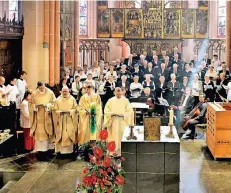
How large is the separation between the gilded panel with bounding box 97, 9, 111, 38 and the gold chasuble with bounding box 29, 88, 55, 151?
12856 mm

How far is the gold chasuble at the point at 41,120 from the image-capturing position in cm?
1146

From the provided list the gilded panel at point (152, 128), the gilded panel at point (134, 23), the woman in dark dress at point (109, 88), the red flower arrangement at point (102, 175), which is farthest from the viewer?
the gilded panel at point (134, 23)

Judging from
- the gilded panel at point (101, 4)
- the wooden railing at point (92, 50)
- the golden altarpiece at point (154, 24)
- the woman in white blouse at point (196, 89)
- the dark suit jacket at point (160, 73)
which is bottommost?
the woman in white blouse at point (196, 89)

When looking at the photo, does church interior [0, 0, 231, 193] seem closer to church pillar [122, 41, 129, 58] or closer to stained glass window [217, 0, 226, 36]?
stained glass window [217, 0, 226, 36]

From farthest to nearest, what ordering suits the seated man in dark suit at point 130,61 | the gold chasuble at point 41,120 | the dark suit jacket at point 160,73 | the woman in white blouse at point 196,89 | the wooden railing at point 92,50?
the wooden railing at point 92,50 → the seated man in dark suit at point 130,61 → the dark suit jacket at point 160,73 → the woman in white blouse at point 196,89 → the gold chasuble at point 41,120

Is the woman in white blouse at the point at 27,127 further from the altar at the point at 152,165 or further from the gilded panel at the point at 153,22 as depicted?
the gilded panel at the point at 153,22

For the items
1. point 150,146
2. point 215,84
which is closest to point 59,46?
point 215,84

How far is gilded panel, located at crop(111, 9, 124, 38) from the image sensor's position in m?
24.0

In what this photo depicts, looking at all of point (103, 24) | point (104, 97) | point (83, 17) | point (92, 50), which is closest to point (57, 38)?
point (104, 97)

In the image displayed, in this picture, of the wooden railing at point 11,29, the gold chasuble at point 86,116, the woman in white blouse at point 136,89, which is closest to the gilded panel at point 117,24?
the wooden railing at point 11,29

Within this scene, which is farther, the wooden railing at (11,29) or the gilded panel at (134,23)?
the gilded panel at (134,23)

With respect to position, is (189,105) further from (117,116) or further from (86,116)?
(86,116)

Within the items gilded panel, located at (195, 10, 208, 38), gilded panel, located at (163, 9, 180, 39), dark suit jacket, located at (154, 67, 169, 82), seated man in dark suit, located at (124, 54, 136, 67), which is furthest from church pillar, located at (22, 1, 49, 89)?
gilded panel, located at (195, 10, 208, 38)

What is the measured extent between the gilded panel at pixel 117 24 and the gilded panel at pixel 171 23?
2.14 metres
